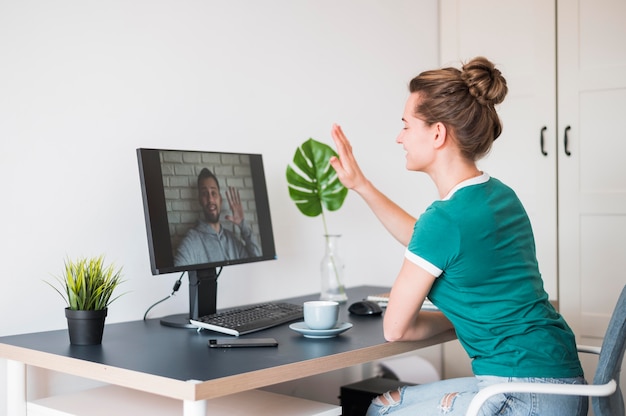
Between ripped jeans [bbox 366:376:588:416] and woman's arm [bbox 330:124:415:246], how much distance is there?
0.45 metres

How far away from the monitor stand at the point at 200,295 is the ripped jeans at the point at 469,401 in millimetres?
528

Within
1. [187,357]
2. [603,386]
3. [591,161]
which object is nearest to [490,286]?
[603,386]

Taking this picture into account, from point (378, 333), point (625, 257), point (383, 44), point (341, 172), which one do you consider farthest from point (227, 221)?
point (625, 257)

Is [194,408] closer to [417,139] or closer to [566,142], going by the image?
[417,139]

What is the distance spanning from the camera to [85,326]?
6.05 feet

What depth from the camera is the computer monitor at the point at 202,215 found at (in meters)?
2.01

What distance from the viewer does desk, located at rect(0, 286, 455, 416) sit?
150 centimetres

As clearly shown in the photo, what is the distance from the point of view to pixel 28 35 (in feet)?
6.73

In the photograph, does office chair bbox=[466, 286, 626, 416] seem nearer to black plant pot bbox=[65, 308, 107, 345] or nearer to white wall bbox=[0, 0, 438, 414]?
black plant pot bbox=[65, 308, 107, 345]

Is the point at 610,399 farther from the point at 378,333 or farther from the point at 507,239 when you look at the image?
the point at 378,333

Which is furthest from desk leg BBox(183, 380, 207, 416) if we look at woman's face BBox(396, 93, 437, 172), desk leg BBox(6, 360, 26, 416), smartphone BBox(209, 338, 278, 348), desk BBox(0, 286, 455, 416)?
woman's face BBox(396, 93, 437, 172)

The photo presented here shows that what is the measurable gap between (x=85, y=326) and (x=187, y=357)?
0.31 meters

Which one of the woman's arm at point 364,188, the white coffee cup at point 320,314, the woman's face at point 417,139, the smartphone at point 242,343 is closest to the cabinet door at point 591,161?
the woman's arm at point 364,188

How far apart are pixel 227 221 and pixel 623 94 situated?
5.86ft
